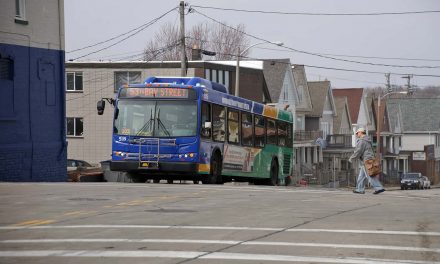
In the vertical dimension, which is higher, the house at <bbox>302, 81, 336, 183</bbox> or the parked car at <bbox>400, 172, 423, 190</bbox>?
the house at <bbox>302, 81, 336, 183</bbox>

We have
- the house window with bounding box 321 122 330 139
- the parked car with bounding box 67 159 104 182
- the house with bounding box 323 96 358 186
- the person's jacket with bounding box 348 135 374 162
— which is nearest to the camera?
the person's jacket with bounding box 348 135 374 162

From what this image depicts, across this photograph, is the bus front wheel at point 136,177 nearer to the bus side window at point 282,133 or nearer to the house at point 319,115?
the bus side window at point 282,133

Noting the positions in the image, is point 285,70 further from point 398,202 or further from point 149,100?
point 398,202

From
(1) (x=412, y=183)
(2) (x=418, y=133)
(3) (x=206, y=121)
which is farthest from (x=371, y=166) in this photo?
(2) (x=418, y=133)

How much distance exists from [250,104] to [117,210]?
14531 millimetres

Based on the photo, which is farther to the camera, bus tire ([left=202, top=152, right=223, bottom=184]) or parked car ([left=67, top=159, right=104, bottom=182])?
parked car ([left=67, top=159, right=104, bottom=182])

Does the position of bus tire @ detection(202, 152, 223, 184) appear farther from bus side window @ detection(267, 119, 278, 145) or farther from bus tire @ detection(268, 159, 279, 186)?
bus tire @ detection(268, 159, 279, 186)

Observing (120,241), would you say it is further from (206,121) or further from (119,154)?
(119,154)

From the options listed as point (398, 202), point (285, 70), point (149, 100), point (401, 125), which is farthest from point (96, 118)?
point (401, 125)

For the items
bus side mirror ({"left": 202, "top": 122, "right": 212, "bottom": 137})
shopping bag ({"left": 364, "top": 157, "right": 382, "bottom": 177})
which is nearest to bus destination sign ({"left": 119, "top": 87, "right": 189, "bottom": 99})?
bus side mirror ({"left": 202, "top": 122, "right": 212, "bottom": 137})

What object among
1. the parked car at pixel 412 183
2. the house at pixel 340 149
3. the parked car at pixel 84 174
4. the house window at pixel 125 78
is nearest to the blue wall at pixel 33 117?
the parked car at pixel 84 174

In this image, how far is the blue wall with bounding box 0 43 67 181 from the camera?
94.2 feet

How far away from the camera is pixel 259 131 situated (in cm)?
3048

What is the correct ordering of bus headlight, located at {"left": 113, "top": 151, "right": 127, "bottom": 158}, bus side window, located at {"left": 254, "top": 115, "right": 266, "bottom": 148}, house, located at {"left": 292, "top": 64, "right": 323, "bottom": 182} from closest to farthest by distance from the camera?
bus headlight, located at {"left": 113, "top": 151, "right": 127, "bottom": 158}
bus side window, located at {"left": 254, "top": 115, "right": 266, "bottom": 148}
house, located at {"left": 292, "top": 64, "right": 323, "bottom": 182}
